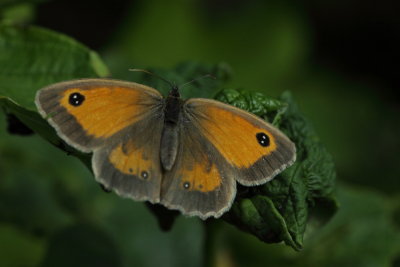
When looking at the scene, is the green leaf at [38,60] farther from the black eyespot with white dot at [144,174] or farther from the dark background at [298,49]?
the dark background at [298,49]

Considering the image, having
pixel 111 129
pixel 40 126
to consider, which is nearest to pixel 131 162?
pixel 111 129

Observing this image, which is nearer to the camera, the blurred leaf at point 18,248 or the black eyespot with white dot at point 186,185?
the black eyespot with white dot at point 186,185

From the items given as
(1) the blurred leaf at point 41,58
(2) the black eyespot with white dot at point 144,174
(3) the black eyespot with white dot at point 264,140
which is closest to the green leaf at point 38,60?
(1) the blurred leaf at point 41,58

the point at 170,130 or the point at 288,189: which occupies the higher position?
the point at 288,189

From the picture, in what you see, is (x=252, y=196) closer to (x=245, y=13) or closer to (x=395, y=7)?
(x=245, y=13)

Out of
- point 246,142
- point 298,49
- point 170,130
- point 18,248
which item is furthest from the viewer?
point 298,49

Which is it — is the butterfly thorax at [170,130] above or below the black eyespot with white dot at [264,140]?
below

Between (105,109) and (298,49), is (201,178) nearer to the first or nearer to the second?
(105,109)
